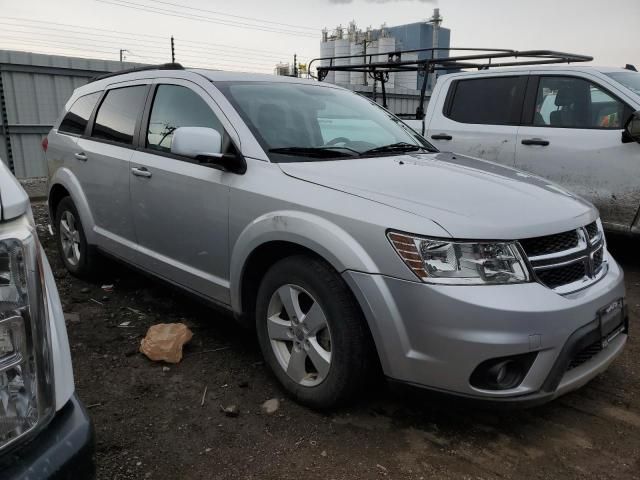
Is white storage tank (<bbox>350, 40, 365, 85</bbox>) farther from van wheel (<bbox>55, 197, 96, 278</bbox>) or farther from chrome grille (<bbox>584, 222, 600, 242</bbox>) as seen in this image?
chrome grille (<bbox>584, 222, 600, 242</bbox>)

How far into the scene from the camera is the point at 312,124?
3381 mm

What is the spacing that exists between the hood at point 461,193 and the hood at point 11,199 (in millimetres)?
1445

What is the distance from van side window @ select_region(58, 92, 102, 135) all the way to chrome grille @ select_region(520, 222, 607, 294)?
3.66 meters

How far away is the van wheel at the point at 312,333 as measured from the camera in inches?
96.0

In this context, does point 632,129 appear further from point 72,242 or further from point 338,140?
point 72,242

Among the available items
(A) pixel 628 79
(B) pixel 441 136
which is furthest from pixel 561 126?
(B) pixel 441 136

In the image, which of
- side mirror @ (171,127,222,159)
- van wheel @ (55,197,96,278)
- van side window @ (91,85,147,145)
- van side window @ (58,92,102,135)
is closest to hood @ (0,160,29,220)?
side mirror @ (171,127,222,159)

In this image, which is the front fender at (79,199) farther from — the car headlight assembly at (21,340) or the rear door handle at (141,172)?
the car headlight assembly at (21,340)

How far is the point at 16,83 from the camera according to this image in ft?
28.8

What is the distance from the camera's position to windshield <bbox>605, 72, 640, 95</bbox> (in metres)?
5.00

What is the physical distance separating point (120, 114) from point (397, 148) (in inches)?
84.1

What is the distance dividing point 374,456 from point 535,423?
0.86m

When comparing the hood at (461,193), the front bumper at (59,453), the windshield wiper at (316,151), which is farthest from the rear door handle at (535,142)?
the front bumper at (59,453)

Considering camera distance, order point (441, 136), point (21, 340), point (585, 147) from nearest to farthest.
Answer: point (21, 340), point (585, 147), point (441, 136)
